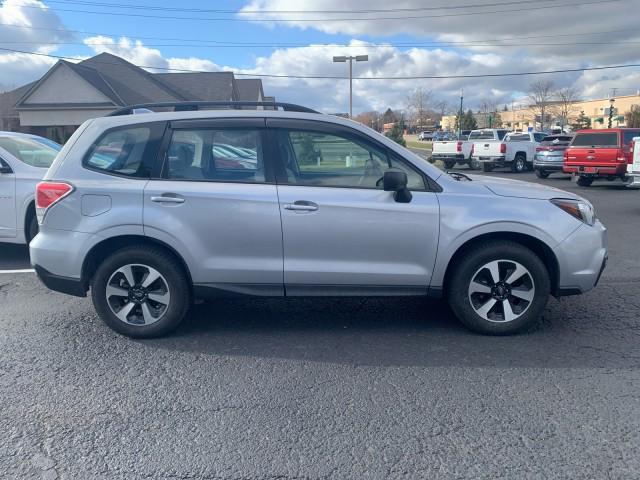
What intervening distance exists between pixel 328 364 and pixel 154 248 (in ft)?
5.55

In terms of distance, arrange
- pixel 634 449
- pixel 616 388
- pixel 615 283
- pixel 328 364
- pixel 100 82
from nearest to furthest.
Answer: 1. pixel 634 449
2. pixel 616 388
3. pixel 328 364
4. pixel 615 283
5. pixel 100 82

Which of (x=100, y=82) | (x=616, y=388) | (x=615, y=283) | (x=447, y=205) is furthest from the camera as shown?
(x=100, y=82)

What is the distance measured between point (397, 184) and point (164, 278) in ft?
6.58

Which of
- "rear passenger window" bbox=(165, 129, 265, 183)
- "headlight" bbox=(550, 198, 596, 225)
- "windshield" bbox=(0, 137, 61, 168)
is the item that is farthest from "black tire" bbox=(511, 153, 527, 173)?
"rear passenger window" bbox=(165, 129, 265, 183)

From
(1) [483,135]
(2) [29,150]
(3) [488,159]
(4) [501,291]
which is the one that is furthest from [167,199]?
(1) [483,135]

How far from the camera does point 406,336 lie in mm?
4668

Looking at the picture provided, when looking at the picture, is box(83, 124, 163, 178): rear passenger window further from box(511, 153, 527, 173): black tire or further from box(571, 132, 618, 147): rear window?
box(511, 153, 527, 173): black tire

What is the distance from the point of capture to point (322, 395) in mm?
3656

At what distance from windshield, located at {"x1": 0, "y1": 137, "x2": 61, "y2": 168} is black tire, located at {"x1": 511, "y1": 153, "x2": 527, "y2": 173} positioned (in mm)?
21583

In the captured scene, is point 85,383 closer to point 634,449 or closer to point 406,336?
point 406,336

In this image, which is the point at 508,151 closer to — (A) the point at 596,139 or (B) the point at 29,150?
(A) the point at 596,139

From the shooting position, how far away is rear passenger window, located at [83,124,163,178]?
15.0 ft

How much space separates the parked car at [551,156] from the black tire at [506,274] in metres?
18.5

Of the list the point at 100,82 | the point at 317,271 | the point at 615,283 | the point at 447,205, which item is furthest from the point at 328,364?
the point at 100,82
